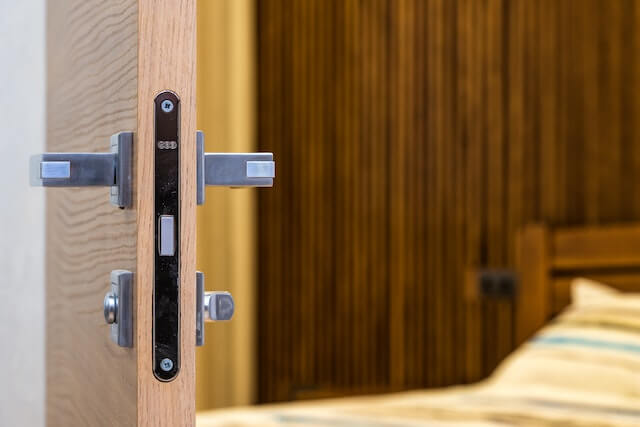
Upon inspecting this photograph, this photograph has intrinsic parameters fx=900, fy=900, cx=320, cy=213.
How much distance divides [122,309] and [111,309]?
1cm

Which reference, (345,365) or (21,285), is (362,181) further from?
(21,285)

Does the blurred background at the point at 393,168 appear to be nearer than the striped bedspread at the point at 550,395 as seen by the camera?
No

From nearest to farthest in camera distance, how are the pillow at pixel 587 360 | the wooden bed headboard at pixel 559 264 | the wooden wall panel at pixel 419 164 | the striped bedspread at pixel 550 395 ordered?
the striped bedspread at pixel 550 395 → the pillow at pixel 587 360 → the wooden bed headboard at pixel 559 264 → the wooden wall panel at pixel 419 164

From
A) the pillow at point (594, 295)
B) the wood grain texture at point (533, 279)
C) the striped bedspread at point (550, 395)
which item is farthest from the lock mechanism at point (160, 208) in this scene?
the wood grain texture at point (533, 279)

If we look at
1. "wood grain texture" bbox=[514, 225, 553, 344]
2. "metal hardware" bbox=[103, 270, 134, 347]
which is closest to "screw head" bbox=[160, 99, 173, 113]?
"metal hardware" bbox=[103, 270, 134, 347]

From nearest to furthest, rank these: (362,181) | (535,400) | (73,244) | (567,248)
A: 1. (73,244)
2. (535,400)
3. (567,248)
4. (362,181)

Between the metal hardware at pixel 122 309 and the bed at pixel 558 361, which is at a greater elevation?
the metal hardware at pixel 122 309

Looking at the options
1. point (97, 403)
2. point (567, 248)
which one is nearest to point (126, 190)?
point (97, 403)

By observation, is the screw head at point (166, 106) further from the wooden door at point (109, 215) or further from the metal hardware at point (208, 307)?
the metal hardware at point (208, 307)

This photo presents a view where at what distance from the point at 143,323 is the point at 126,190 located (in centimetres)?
9

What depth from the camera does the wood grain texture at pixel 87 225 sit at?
62 cm

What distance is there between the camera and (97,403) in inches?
26.6

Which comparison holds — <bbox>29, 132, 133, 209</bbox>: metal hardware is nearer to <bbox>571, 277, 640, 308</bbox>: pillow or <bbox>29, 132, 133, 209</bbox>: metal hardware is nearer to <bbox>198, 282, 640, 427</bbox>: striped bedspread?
<bbox>198, 282, 640, 427</bbox>: striped bedspread

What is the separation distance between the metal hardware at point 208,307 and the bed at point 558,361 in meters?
1.23
